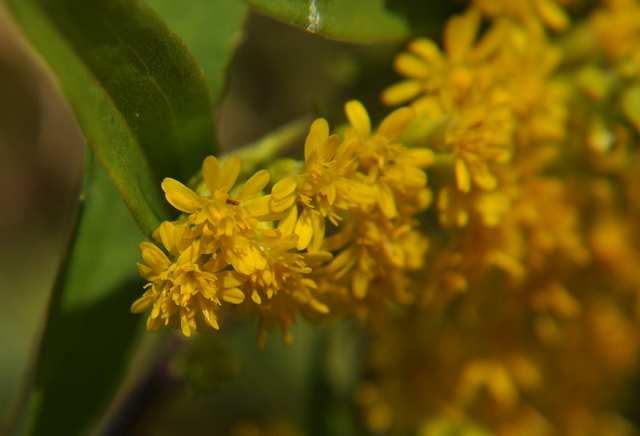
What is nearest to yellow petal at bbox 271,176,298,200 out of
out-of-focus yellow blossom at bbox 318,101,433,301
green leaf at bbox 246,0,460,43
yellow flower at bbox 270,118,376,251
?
yellow flower at bbox 270,118,376,251

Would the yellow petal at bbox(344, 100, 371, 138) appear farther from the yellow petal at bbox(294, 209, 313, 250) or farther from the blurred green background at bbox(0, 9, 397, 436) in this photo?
the blurred green background at bbox(0, 9, 397, 436)

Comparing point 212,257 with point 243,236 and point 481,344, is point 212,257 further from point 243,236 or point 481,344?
point 481,344

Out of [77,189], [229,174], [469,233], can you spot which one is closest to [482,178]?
[469,233]

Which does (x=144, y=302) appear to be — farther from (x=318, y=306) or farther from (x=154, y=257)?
(x=318, y=306)

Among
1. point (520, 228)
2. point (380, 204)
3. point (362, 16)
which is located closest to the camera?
point (380, 204)

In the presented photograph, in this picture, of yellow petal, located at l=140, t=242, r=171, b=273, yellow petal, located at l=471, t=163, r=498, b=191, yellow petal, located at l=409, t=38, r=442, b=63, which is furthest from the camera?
yellow petal, located at l=409, t=38, r=442, b=63

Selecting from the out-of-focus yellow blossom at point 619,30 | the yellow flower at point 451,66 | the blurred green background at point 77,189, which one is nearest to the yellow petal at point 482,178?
the yellow flower at point 451,66
